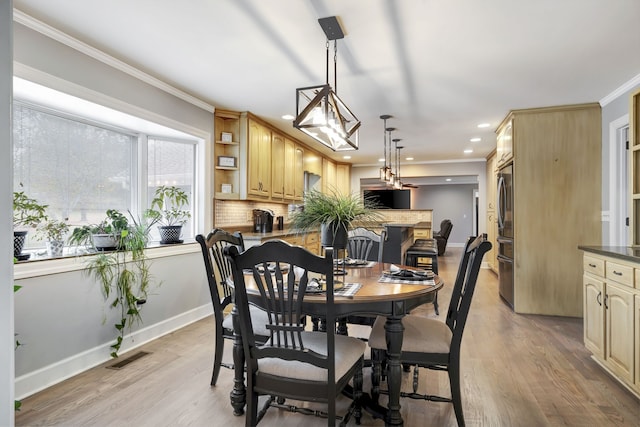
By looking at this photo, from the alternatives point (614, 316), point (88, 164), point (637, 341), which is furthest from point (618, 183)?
point (88, 164)

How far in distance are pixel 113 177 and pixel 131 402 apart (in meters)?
1.99

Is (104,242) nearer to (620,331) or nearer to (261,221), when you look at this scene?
(261,221)

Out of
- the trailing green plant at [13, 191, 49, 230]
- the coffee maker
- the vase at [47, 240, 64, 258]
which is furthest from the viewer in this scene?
the coffee maker

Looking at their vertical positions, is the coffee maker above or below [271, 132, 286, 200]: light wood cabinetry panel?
below

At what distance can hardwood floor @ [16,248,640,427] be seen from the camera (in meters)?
1.97

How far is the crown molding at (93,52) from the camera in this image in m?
2.21

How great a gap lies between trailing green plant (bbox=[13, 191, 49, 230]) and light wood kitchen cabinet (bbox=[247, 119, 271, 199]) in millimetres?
2130

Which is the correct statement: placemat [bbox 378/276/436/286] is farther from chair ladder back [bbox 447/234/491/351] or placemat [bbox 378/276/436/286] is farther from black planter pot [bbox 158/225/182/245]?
black planter pot [bbox 158/225/182/245]

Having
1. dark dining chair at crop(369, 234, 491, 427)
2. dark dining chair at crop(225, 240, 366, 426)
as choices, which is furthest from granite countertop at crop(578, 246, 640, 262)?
dark dining chair at crop(225, 240, 366, 426)

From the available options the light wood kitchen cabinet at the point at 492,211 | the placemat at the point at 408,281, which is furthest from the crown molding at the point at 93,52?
the light wood kitchen cabinet at the point at 492,211

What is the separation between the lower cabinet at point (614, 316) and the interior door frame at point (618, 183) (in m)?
1.20

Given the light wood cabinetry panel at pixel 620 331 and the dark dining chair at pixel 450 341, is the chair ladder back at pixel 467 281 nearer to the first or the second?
the dark dining chair at pixel 450 341

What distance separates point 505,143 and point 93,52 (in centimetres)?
448

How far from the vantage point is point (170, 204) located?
3764 millimetres
